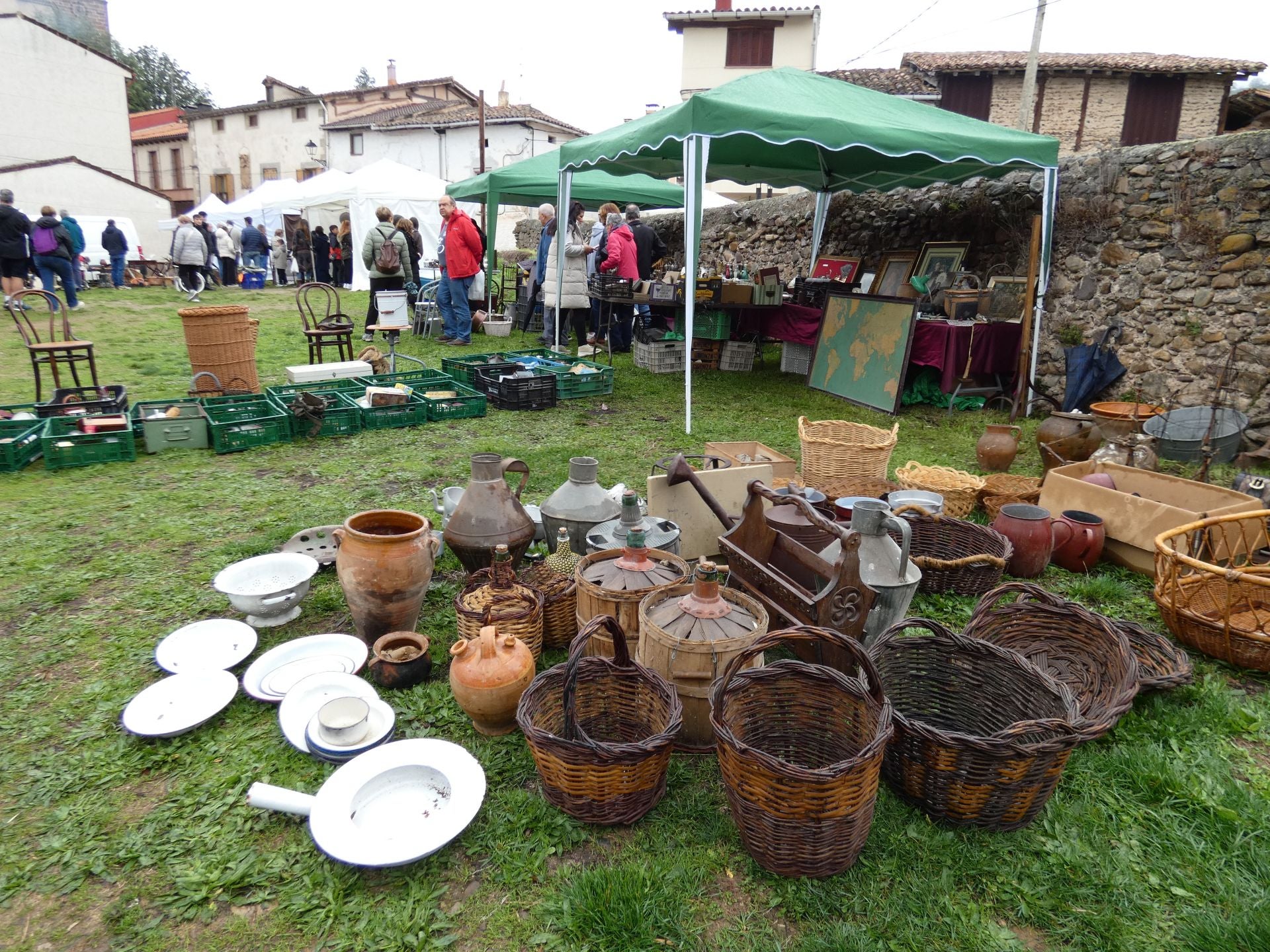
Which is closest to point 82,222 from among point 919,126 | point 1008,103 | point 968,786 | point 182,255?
point 182,255

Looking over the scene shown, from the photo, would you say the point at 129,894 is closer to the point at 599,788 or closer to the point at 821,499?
the point at 599,788

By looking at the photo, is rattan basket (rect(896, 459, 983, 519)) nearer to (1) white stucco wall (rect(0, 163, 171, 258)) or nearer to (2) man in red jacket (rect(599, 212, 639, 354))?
(2) man in red jacket (rect(599, 212, 639, 354))

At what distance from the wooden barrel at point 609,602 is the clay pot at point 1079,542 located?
2442mm

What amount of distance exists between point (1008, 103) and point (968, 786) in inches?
1003

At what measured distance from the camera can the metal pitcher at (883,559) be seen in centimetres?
280

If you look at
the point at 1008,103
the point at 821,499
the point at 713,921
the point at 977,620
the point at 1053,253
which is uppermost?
the point at 1008,103

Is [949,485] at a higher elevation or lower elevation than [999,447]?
lower

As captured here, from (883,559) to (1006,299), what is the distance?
→ 6.21 metres

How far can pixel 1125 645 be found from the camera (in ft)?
8.50

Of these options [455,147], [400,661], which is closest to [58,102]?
[455,147]

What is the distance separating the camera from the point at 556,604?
3.10 metres

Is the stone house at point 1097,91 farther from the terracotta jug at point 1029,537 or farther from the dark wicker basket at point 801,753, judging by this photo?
the dark wicker basket at point 801,753

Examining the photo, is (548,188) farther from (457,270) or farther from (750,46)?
(750,46)

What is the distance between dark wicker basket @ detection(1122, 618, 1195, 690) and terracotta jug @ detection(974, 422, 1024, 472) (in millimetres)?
2471
